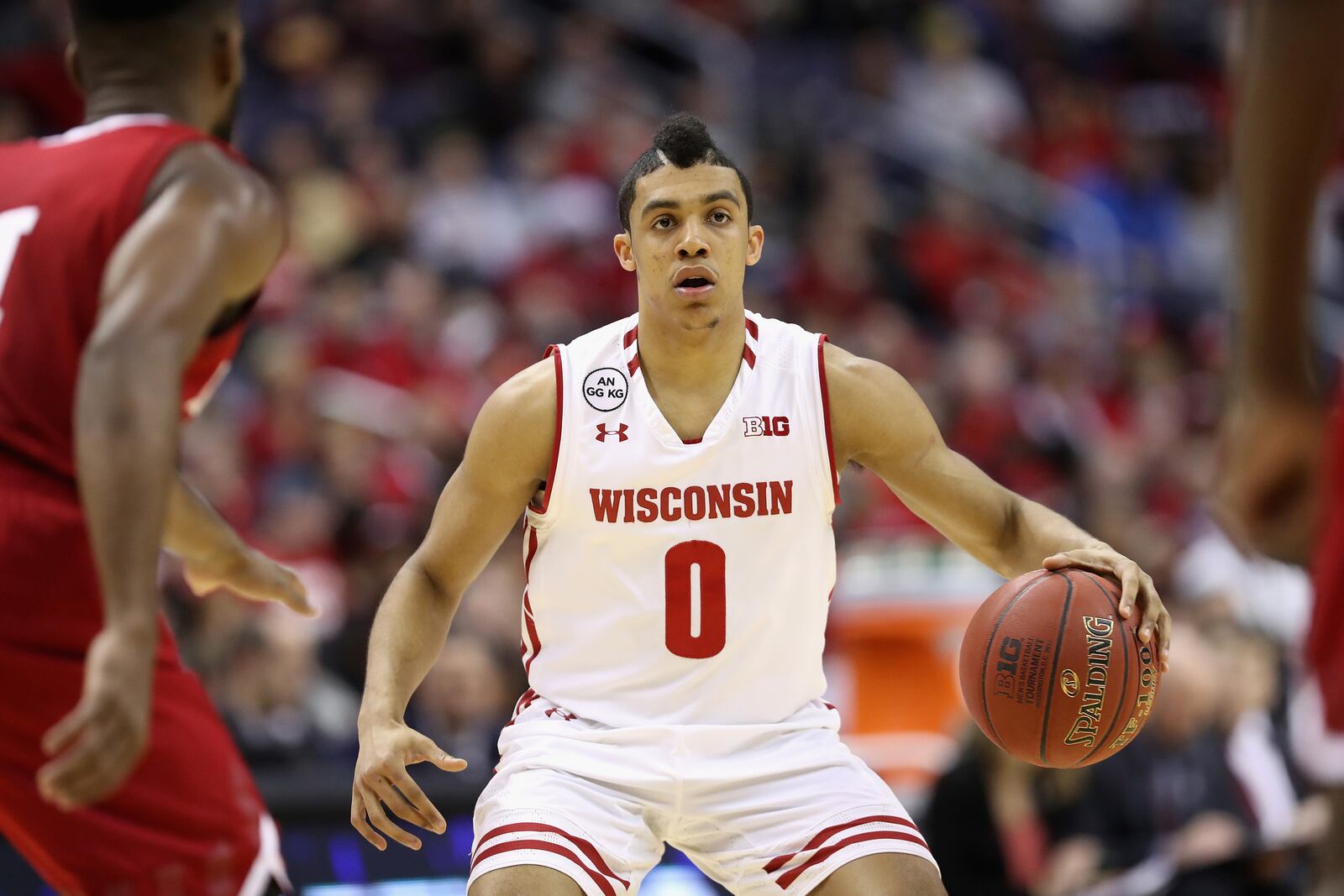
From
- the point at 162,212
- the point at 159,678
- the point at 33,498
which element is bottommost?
the point at 159,678

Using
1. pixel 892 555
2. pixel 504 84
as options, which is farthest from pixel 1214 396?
pixel 504 84

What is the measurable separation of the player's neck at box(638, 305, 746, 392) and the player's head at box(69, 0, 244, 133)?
1.60 meters

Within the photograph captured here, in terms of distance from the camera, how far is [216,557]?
3.81m

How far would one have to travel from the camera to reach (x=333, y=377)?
10.3 metres

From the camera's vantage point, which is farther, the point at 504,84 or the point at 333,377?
Result: the point at 504,84

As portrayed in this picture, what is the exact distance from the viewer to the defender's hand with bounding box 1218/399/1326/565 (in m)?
2.19

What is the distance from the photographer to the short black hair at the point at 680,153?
4484mm

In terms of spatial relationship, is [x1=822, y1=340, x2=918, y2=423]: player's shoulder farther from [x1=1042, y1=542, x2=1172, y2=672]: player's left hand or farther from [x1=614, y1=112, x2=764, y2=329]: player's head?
[x1=1042, y1=542, x2=1172, y2=672]: player's left hand

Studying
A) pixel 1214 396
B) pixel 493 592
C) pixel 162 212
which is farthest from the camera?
pixel 1214 396

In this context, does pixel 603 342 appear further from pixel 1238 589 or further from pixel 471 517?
pixel 1238 589

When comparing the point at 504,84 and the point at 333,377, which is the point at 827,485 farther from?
the point at 504,84

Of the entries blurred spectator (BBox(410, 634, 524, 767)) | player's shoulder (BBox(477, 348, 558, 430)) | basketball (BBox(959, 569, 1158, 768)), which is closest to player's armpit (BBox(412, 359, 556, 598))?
player's shoulder (BBox(477, 348, 558, 430))

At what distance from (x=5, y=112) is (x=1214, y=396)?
8598 mm

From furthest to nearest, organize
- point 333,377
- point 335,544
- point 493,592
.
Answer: point 333,377, point 335,544, point 493,592
